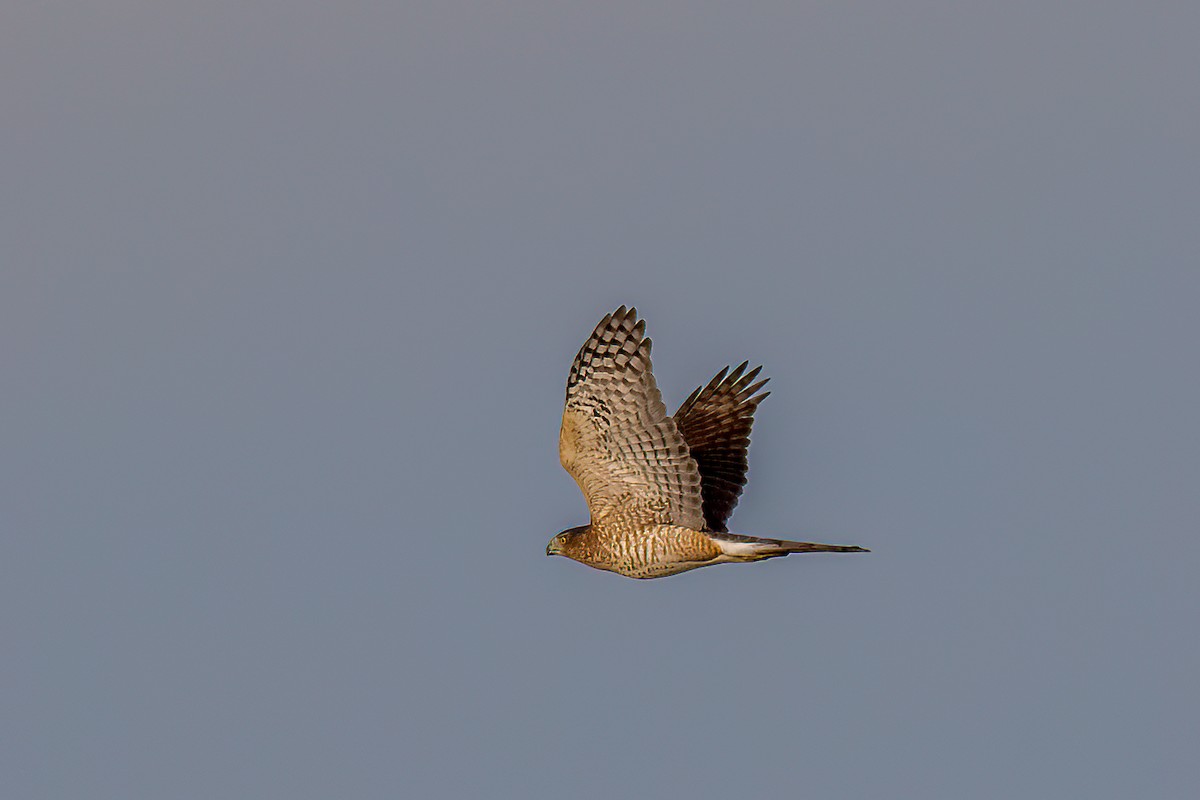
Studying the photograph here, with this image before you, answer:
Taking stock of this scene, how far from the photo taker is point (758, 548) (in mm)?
15195

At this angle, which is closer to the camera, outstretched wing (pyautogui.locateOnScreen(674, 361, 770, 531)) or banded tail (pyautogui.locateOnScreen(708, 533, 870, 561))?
banded tail (pyautogui.locateOnScreen(708, 533, 870, 561))

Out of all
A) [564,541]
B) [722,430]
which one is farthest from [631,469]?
[722,430]

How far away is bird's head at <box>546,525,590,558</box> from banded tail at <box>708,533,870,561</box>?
1454 millimetres

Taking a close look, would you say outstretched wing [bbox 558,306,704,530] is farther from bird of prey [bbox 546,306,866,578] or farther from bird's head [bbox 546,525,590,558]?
bird's head [bbox 546,525,590,558]

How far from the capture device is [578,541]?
16.4m

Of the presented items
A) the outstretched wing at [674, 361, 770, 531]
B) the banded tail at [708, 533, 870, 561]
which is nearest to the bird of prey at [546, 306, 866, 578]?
the banded tail at [708, 533, 870, 561]

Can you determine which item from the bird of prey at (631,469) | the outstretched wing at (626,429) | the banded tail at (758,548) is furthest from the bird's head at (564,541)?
the banded tail at (758,548)

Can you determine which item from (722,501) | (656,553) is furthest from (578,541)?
(722,501)

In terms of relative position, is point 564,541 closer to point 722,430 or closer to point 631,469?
point 631,469

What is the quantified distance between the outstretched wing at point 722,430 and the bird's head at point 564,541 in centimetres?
181

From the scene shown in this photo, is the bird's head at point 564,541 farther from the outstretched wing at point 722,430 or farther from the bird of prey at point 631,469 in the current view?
the outstretched wing at point 722,430

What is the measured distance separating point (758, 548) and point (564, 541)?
7.14 ft

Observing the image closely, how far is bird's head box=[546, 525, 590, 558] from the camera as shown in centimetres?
1642

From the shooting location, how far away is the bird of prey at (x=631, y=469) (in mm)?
15516
